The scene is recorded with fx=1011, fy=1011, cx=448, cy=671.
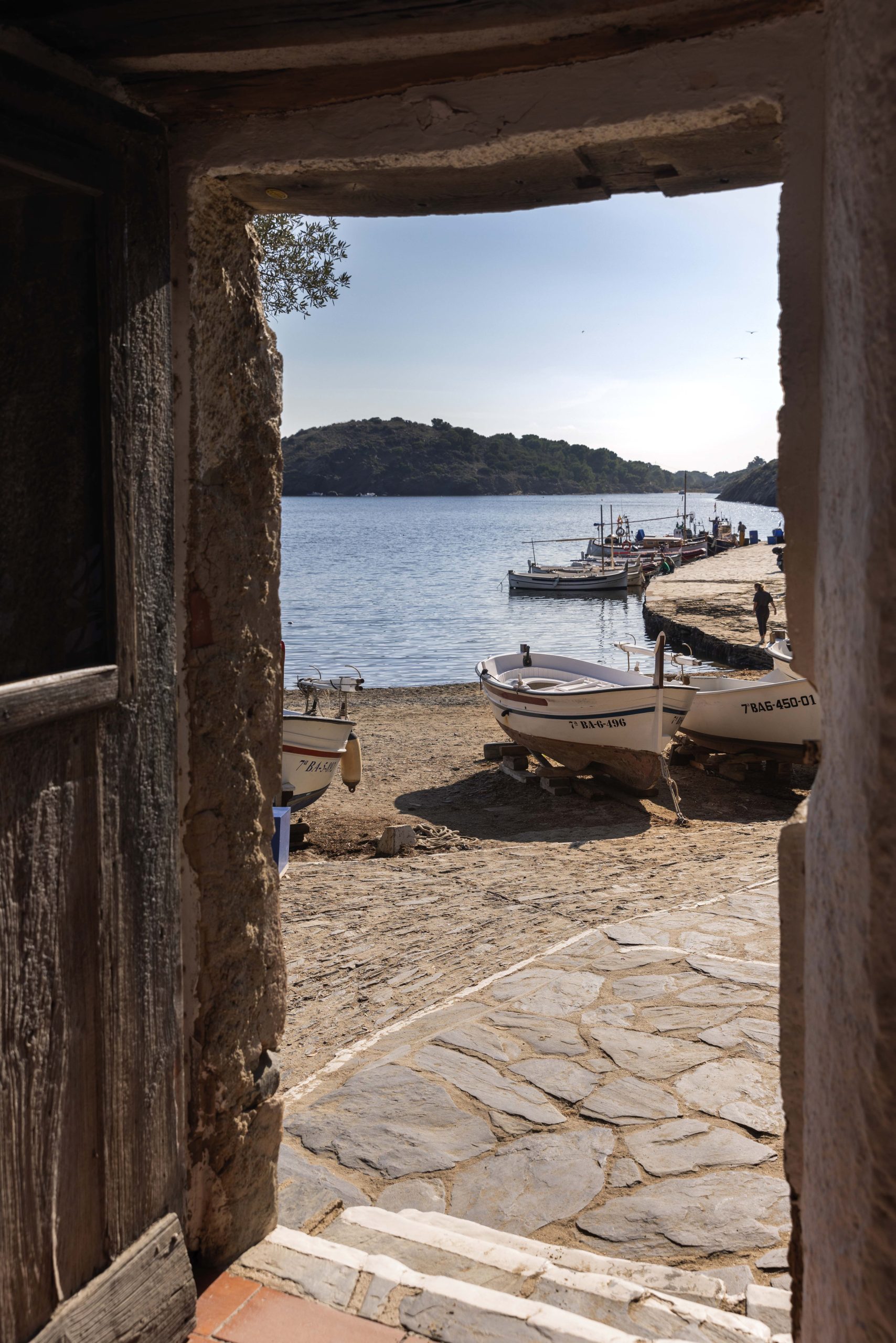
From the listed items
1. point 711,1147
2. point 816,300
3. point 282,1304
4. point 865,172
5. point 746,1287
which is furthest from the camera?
point 711,1147

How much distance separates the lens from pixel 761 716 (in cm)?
1150

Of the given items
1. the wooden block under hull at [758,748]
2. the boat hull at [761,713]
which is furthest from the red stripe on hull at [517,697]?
the wooden block under hull at [758,748]

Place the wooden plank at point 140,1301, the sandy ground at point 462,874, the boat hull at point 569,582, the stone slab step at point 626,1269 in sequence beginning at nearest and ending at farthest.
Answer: the wooden plank at point 140,1301 → the stone slab step at point 626,1269 → the sandy ground at point 462,874 → the boat hull at point 569,582

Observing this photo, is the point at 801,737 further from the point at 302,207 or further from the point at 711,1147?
the point at 302,207

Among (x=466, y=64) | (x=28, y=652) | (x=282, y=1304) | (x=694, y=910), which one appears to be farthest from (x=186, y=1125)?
(x=694, y=910)

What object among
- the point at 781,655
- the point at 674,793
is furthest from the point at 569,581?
the point at 674,793

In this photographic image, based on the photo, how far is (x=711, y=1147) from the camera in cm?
312

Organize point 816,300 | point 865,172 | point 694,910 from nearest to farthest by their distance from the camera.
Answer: point 865,172 < point 816,300 < point 694,910

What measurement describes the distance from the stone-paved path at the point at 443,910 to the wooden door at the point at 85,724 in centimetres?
175

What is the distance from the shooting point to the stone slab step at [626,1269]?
245 centimetres

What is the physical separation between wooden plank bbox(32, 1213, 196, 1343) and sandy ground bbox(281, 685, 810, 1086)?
5.18ft

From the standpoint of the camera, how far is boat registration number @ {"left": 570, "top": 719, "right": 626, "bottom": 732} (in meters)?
11.0

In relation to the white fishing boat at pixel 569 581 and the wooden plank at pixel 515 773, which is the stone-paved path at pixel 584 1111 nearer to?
the wooden plank at pixel 515 773

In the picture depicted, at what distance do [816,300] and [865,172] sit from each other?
0.75 m
